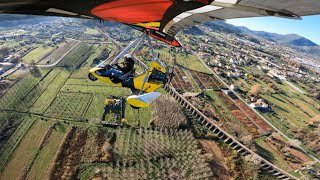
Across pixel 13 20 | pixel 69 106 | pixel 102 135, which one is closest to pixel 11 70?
pixel 69 106

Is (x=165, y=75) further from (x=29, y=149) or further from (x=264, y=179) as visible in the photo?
(x=264, y=179)

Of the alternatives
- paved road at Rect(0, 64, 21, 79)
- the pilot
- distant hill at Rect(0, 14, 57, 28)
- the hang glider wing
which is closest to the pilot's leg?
the pilot

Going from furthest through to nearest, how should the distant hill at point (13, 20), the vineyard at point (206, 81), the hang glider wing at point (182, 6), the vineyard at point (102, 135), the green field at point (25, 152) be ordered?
the distant hill at point (13, 20) → the vineyard at point (206, 81) → the vineyard at point (102, 135) → the green field at point (25, 152) → the hang glider wing at point (182, 6)

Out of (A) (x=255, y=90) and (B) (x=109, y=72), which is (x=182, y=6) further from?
(A) (x=255, y=90)

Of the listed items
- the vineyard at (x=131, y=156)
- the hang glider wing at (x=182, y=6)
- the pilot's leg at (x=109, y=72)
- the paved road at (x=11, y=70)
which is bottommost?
the vineyard at (x=131, y=156)

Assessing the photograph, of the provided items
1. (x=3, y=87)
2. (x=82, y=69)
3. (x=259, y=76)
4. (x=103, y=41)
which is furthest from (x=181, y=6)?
(x=103, y=41)

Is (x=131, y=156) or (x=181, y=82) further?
(x=181, y=82)

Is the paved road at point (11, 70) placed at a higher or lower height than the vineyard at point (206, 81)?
higher

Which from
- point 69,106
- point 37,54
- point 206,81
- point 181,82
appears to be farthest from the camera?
point 37,54

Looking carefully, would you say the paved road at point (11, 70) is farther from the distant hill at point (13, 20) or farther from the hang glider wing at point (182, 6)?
the distant hill at point (13, 20)

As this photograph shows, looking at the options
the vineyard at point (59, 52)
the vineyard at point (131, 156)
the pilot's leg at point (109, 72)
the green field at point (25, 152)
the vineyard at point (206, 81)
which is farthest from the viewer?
the vineyard at point (59, 52)

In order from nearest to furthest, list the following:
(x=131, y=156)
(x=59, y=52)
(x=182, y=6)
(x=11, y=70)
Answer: (x=182, y=6), (x=131, y=156), (x=11, y=70), (x=59, y=52)

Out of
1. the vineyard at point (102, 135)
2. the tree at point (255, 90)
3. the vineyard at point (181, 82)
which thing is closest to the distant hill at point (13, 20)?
the vineyard at point (102, 135)

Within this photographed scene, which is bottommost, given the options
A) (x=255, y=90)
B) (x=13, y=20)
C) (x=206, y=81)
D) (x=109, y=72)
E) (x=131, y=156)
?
(x=131, y=156)
